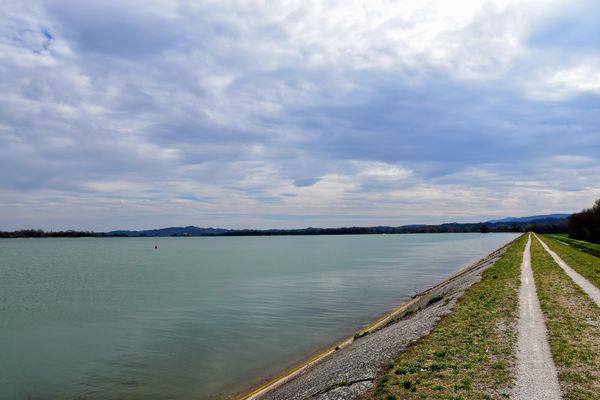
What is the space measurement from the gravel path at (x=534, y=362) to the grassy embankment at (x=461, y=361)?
0.27m

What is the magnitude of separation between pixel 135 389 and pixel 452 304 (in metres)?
16.8

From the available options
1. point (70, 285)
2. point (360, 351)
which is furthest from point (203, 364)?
point (70, 285)

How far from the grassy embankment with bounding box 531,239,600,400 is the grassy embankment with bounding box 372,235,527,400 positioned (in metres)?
1.31

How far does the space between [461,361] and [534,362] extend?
6.75 feet

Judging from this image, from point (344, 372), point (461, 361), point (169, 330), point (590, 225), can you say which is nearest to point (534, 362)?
point (461, 361)

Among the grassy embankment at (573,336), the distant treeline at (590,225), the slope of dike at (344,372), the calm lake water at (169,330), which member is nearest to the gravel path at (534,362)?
the grassy embankment at (573,336)

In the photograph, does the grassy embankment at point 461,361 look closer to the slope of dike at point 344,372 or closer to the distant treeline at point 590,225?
the slope of dike at point 344,372

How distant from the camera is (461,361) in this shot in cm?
1287

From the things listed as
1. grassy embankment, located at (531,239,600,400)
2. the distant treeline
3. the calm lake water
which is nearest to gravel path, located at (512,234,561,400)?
grassy embankment, located at (531,239,600,400)

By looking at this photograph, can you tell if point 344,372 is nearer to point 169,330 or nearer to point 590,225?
point 169,330

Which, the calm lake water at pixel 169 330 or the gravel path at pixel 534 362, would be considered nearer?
the gravel path at pixel 534 362

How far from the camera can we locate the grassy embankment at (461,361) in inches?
423

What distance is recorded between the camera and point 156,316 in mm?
32469

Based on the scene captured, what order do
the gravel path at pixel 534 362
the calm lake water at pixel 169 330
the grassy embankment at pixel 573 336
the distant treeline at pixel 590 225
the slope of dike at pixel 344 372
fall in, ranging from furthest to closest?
1. the distant treeline at pixel 590 225
2. the calm lake water at pixel 169 330
3. the slope of dike at pixel 344 372
4. the grassy embankment at pixel 573 336
5. the gravel path at pixel 534 362
